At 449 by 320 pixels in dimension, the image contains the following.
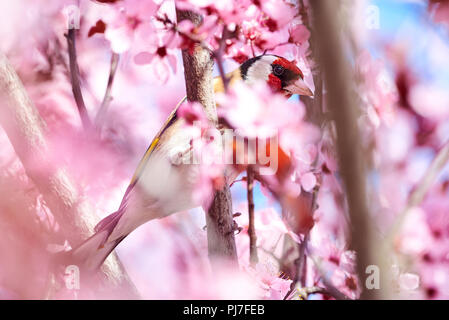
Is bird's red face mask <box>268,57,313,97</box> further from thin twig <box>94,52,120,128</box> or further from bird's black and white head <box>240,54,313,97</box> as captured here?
thin twig <box>94,52,120,128</box>

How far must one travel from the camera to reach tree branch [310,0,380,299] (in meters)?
0.36

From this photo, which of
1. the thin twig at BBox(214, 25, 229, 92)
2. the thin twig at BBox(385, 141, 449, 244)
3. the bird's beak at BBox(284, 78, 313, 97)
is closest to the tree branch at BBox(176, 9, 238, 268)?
the thin twig at BBox(214, 25, 229, 92)

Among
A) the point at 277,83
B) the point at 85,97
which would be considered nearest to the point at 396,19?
the point at 277,83

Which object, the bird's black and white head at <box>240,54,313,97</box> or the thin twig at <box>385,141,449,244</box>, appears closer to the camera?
the thin twig at <box>385,141,449,244</box>

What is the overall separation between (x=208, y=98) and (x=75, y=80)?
0.25 m

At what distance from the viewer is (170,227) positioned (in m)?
0.76

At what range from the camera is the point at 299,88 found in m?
0.74

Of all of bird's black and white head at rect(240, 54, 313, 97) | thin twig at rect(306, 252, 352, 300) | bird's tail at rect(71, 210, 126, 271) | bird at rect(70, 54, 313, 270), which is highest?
bird's black and white head at rect(240, 54, 313, 97)

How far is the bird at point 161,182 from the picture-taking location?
72 cm

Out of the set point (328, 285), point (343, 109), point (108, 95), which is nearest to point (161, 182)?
point (108, 95)

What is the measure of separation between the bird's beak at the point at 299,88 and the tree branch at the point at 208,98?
0.13 meters

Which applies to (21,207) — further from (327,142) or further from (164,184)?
(327,142)

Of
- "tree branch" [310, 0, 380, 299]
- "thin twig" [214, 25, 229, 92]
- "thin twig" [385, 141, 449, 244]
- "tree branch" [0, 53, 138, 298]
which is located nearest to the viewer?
"tree branch" [310, 0, 380, 299]

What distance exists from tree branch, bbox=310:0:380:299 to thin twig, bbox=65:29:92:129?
1.66ft
